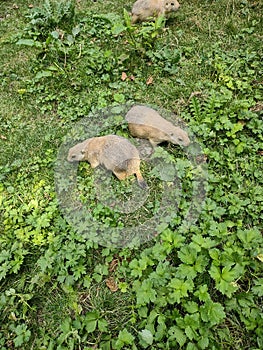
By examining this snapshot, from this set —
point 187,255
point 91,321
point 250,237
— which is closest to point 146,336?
point 91,321

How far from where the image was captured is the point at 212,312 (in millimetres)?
2125

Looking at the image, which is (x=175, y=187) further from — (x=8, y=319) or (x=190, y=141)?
(x=8, y=319)

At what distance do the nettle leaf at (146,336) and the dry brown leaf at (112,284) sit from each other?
39cm

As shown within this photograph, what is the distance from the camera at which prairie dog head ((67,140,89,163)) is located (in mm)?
3070

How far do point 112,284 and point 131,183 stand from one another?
884 mm

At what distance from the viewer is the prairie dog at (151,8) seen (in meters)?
4.23

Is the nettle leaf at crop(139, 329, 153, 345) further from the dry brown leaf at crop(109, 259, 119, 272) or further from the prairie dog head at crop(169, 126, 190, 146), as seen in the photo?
the prairie dog head at crop(169, 126, 190, 146)

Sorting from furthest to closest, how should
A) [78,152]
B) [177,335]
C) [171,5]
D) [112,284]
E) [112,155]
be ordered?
[171,5] → [78,152] → [112,155] → [112,284] → [177,335]

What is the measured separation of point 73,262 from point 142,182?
0.90 meters

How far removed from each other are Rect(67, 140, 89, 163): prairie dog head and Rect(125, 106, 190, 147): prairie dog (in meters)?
0.49

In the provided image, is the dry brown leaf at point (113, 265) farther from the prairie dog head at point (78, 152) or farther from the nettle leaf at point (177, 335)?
the prairie dog head at point (78, 152)

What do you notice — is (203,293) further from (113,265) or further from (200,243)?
(113,265)

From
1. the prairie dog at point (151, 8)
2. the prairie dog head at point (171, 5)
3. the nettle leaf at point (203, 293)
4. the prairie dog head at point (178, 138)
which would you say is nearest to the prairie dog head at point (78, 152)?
the prairie dog head at point (178, 138)

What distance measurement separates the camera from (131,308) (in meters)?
2.35
